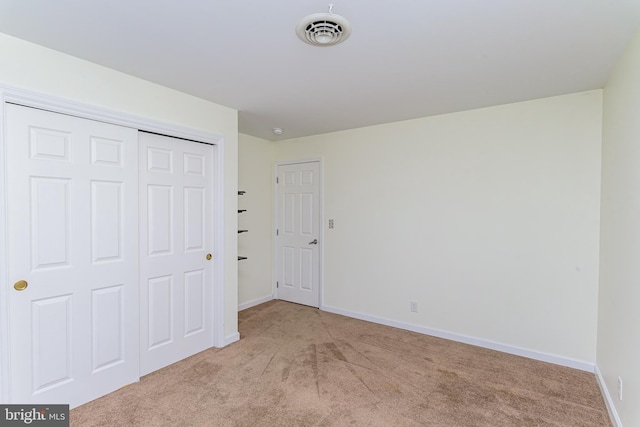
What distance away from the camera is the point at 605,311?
243cm

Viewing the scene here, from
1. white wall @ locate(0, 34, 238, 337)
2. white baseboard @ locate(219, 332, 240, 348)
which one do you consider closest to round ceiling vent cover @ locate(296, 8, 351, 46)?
white wall @ locate(0, 34, 238, 337)

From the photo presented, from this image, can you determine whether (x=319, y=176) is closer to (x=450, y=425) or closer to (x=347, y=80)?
(x=347, y=80)

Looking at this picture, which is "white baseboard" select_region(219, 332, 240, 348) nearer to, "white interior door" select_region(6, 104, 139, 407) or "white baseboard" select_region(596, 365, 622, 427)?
"white interior door" select_region(6, 104, 139, 407)

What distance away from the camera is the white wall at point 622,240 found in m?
1.79

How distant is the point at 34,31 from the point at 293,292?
12.6ft

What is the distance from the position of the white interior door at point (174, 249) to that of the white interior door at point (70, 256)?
132mm

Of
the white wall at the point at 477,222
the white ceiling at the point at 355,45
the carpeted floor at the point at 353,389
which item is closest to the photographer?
the white ceiling at the point at 355,45

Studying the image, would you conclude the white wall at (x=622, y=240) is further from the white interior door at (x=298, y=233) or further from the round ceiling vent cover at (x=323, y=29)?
the white interior door at (x=298, y=233)

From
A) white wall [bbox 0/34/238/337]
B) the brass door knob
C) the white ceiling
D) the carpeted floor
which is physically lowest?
the carpeted floor

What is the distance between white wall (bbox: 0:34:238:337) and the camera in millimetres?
1965

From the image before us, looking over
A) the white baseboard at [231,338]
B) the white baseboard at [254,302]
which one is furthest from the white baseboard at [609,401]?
the white baseboard at [254,302]

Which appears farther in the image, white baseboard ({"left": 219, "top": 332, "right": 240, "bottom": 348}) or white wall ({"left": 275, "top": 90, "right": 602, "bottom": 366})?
white baseboard ({"left": 219, "top": 332, "right": 240, "bottom": 348})

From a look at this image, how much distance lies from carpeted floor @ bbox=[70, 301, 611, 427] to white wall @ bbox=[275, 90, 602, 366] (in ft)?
1.41

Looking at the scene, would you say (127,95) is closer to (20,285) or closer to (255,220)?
(20,285)
